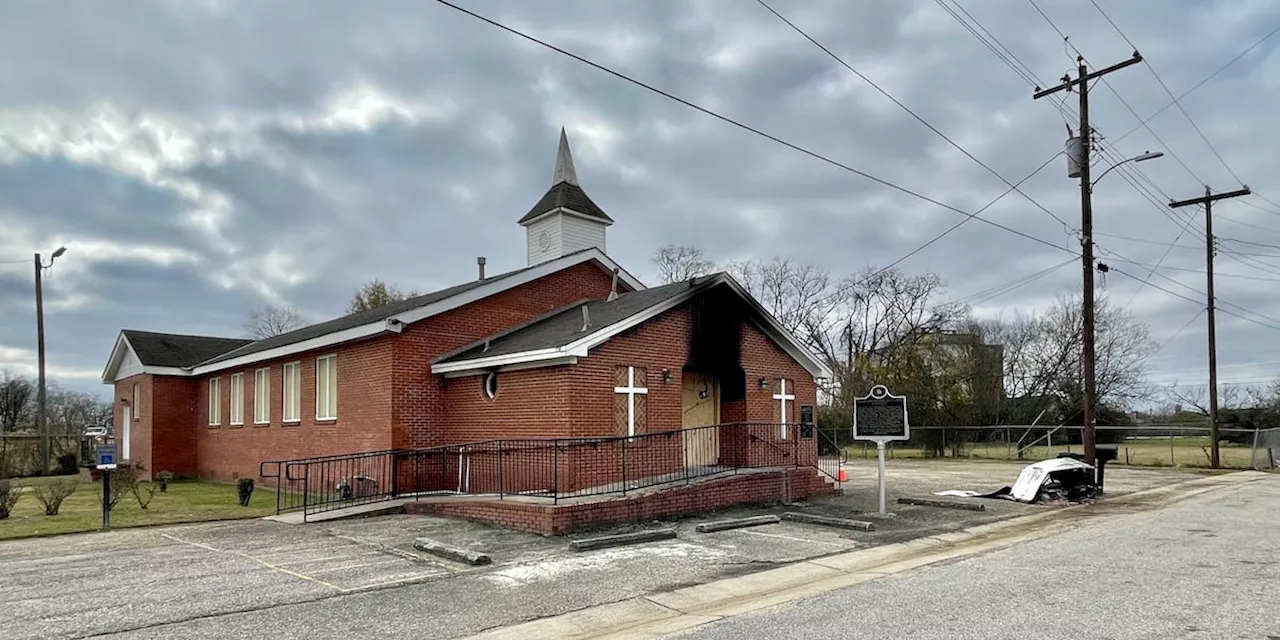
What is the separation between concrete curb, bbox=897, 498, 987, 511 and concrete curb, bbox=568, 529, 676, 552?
6120 millimetres

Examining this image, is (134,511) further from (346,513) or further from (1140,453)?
(1140,453)

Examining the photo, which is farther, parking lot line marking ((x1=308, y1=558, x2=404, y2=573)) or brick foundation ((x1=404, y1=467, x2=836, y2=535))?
brick foundation ((x1=404, y1=467, x2=836, y2=535))

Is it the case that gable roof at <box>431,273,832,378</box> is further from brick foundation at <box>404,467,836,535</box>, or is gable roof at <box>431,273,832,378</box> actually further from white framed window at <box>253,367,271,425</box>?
white framed window at <box>253,367,271,425</box>

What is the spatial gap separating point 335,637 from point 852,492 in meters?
12.9

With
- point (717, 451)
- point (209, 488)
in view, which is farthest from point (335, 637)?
point (209, 488)

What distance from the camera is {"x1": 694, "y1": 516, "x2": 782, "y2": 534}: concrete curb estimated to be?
464 inches

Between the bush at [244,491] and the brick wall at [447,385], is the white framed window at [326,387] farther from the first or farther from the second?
the brick wall at [447,385]

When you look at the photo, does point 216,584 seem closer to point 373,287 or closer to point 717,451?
point 717,451

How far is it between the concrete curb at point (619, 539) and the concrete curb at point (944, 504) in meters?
6.12

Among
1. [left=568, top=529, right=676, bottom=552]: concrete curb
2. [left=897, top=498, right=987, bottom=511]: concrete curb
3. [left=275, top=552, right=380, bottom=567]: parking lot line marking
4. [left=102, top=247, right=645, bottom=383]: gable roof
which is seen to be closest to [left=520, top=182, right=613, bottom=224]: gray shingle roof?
[left=102, top=247, right=645, bottom=383]: gable roof

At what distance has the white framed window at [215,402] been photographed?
79.0 ft

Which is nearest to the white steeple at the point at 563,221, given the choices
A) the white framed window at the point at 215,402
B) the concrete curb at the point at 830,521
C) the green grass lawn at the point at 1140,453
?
the concrete curb at the point at 830,521

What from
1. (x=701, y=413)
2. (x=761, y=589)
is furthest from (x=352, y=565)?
(x=701, y=413)

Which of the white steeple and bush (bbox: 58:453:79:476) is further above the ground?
the white steeple
